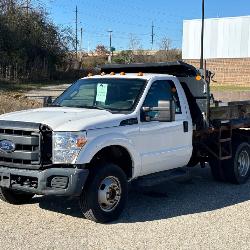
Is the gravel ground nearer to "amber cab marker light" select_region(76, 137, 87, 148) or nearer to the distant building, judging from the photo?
"amber cab marker light" select_region(76, 137, 87, 148)

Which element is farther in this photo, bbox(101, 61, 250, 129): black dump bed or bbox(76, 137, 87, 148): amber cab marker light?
bbox(101, 61, 250, 129): black dump bed

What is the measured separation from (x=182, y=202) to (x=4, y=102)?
9.88m

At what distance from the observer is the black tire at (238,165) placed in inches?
352

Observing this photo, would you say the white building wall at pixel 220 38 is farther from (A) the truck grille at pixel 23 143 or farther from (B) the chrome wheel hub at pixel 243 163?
(A) the truck grille at pixel 23 143

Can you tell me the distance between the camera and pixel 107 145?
640cm

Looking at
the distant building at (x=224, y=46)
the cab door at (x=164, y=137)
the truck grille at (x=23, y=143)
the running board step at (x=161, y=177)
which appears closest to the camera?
the truck grille at (x=23, y=143)

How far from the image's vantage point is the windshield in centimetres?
712

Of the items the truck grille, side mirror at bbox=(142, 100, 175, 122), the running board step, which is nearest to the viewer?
the truck grille

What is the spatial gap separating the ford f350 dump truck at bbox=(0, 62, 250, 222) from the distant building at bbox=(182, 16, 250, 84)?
4130cm

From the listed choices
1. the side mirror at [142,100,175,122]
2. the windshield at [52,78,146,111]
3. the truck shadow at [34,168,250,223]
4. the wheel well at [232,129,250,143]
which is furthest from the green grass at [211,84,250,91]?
the side mirror at [142,100,175,122]

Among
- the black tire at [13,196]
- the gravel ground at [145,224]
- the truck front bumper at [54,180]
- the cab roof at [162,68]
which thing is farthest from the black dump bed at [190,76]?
the truck front bumper at [54,180]

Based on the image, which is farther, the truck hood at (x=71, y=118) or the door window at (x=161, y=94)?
the door window at (x=161, y=94)

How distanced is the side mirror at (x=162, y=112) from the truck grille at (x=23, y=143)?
1557 millimetres

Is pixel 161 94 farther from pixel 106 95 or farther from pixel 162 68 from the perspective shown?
pixel 162 68
